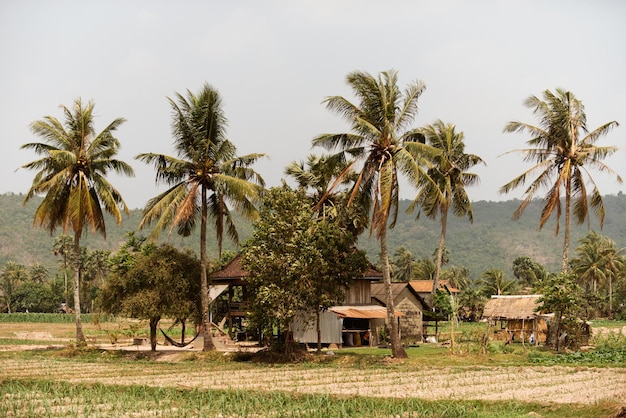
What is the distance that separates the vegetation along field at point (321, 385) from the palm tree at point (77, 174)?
6393 mm

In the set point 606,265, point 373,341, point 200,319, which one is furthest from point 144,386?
point 606,265

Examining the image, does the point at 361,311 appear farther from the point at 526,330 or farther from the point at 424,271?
the point at 424,271

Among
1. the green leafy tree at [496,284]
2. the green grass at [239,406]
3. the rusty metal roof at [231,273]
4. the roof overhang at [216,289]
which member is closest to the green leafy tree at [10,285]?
the green leafy tree at [496,284]

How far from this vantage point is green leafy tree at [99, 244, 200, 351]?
3066cm

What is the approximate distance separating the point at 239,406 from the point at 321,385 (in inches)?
184

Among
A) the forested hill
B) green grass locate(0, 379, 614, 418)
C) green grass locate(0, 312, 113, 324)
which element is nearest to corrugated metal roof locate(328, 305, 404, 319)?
green grass locate(0, 379, 614, 418)

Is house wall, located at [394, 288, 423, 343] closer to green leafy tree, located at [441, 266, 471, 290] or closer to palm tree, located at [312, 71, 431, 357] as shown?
palm tree, located at [312, 71, 431, 357]

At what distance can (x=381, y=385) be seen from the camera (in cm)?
1906

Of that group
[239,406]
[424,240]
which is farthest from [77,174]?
[424,240]

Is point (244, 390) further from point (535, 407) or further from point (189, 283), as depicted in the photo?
point (189, 283)

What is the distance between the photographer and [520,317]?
1518 inches

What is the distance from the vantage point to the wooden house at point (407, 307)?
127ft

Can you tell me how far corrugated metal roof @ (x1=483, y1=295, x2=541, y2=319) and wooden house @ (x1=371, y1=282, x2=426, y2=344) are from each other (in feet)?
13.1

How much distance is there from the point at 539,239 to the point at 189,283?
520 ft
